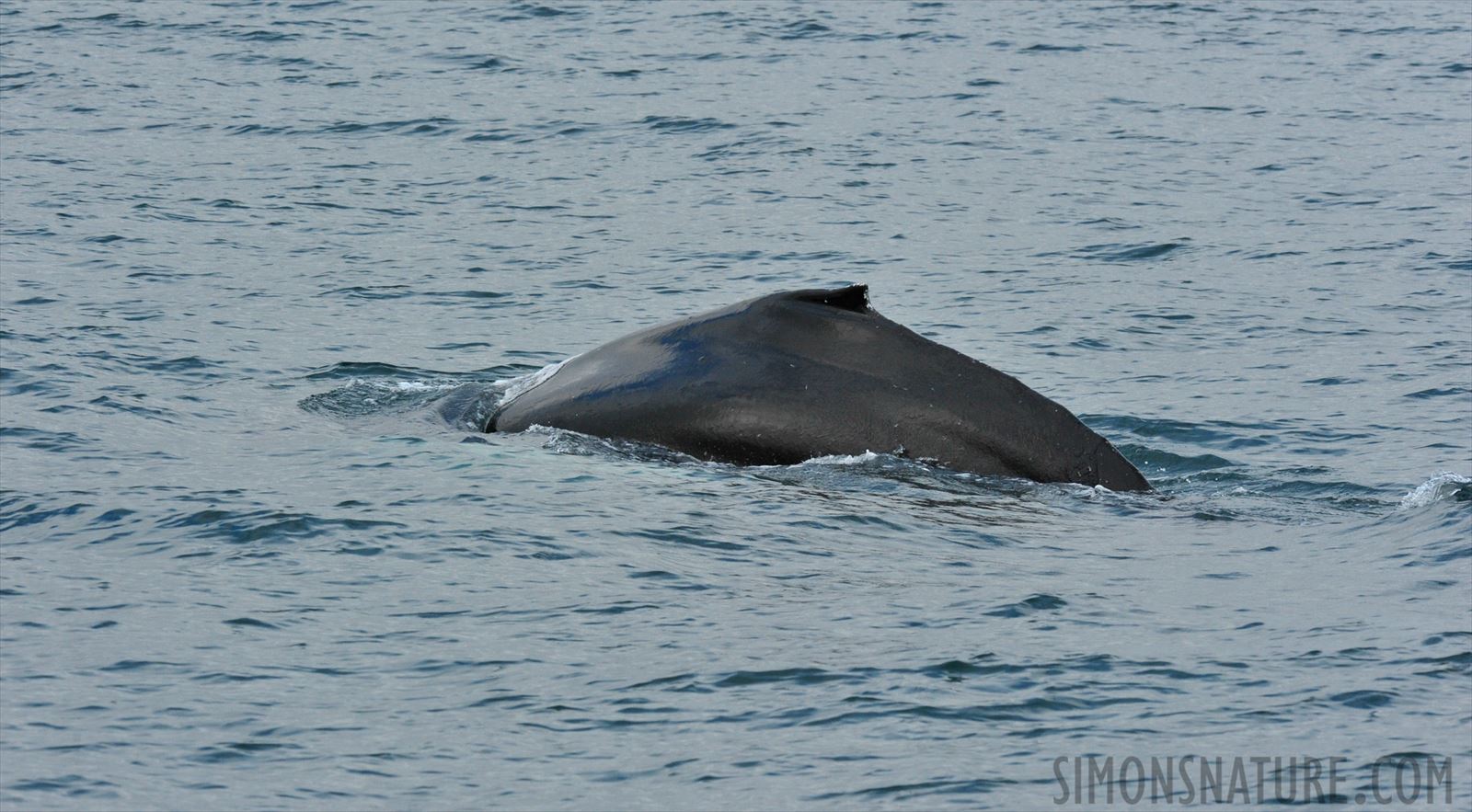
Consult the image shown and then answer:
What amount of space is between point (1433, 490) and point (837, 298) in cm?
351

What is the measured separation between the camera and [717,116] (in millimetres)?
26484

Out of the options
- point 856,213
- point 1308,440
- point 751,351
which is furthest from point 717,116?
point 751,351

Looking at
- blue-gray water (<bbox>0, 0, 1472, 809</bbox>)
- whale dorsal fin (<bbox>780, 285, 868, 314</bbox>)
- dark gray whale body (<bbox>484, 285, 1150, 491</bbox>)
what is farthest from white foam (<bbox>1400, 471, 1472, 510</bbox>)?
whale dorsal fin (<bbox>780, 285, 868, 314</bbox>)

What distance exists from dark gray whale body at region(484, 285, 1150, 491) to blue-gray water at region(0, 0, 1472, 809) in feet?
0.62

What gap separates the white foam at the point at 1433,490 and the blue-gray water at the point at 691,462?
5 centimetres

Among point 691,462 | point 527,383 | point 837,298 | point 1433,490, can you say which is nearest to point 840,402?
point 837,298

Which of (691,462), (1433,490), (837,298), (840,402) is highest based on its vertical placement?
(837,298)

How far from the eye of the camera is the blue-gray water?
751 centimetres

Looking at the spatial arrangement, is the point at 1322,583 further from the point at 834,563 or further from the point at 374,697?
the point at 374,697

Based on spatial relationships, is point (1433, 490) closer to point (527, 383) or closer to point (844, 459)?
point (844, 459)

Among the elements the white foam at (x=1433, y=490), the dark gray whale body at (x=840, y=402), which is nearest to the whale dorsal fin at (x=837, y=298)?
the dark gray whale body at (x=840, y=402)

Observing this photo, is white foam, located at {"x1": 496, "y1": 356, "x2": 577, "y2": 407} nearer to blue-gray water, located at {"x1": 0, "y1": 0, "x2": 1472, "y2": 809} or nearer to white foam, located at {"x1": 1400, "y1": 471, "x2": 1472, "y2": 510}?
blue-gray water, located at {"x1": 0, "y1": 0, "x2": 1472, "y2": 809}

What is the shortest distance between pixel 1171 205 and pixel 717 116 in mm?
7059

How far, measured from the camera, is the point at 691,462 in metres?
10.7
